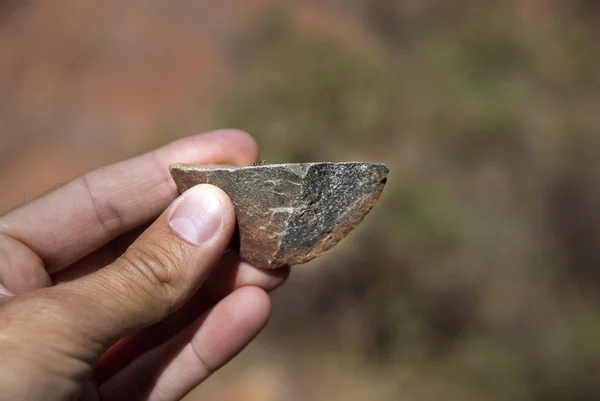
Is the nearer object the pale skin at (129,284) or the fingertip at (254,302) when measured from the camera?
the pale skin at (129,284)

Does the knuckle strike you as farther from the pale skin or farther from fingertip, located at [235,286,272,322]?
fingertip, located at [235,286,272,322]

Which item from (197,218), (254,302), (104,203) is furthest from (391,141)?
(197,218)

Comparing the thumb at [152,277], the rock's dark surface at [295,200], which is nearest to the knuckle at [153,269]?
the thumb at [152,277]

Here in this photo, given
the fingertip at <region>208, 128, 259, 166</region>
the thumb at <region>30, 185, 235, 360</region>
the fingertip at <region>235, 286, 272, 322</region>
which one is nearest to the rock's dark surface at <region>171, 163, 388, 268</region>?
the thumb at <region>30, 185, 235, 360</region>

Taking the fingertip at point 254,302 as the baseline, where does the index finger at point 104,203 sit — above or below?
above

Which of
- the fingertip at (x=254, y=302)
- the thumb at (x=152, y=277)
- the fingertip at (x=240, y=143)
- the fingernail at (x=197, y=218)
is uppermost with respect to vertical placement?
the fingertip at (x=240, y=143)

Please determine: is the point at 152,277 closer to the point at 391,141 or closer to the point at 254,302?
the point at 254,302

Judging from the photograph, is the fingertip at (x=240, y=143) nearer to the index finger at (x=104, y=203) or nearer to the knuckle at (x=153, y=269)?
the index finger at (x=104, y=203)

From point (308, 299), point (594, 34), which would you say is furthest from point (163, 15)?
point (594, 34)
